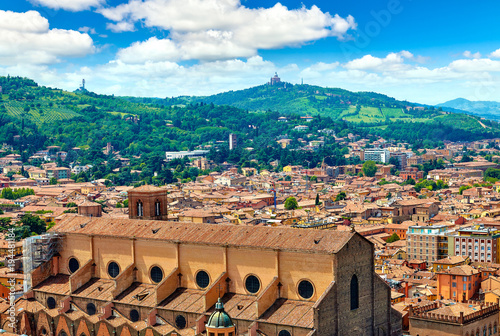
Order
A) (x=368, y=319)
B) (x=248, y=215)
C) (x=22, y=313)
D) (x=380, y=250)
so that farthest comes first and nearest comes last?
(x=248, y=215) < (x=380, y=250) < (x=22, y=313) < (x=368, y=319)

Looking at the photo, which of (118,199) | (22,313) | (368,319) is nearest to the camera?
(368,319)

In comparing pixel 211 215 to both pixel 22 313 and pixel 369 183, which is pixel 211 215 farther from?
pixel 369 183

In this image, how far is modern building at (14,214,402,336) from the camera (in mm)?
37750

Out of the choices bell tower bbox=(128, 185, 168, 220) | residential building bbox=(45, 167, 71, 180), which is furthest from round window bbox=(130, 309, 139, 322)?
residential building bbox=(45, 167, 71, 180)

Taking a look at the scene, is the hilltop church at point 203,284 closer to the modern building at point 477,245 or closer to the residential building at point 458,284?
the residential building at point 458,284

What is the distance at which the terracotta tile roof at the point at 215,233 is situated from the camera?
38.4m

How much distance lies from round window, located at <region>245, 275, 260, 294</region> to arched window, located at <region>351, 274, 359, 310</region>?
473 cm

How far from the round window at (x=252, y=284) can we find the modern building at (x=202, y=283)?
0.05 metres

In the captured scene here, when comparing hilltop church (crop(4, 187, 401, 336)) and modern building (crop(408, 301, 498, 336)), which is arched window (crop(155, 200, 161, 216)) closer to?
hilltop church (crop(4, 187, 401, 336))

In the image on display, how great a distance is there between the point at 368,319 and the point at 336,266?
4.20m

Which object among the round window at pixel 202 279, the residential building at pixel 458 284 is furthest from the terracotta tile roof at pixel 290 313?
the residential building at pixel 458 284

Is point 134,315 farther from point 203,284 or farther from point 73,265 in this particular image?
point 73,265

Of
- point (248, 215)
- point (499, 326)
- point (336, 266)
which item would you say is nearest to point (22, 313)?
point (336, 266)

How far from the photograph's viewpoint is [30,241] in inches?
1859
